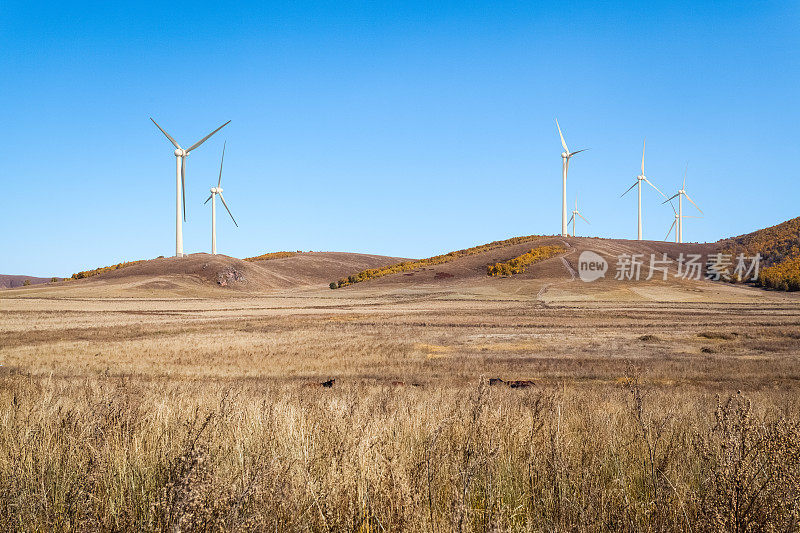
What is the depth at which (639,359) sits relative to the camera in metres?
24.3

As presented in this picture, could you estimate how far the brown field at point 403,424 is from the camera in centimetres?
423

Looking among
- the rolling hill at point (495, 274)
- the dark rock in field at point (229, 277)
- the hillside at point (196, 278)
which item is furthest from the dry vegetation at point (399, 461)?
the dark rock in field at point (229, 277)

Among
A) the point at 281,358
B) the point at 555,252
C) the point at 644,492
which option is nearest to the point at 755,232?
the point at 555,252

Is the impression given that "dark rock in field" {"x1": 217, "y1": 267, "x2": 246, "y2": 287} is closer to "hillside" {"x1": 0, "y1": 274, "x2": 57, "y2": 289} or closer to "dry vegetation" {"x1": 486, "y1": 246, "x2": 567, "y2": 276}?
"dry vegetation" {"x1": 486, "y1": 246, "x2": 567, "y2": 276}

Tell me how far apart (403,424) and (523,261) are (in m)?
107

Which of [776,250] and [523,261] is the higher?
[776,250]

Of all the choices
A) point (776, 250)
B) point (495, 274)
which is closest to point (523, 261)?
point (495, 274)

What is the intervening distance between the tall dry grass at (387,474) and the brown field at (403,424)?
1.6 inches

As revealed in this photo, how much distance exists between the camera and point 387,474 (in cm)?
460

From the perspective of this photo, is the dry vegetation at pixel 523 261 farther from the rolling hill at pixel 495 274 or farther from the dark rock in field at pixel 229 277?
the dark rock in field at pixel 229 277

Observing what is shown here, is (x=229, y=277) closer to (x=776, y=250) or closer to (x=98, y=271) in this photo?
(x=98, y=271)

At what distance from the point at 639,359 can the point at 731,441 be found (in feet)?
72.3

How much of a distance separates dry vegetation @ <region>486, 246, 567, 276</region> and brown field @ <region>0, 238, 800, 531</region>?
5294 centimetres

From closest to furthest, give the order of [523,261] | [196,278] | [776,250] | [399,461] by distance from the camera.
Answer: [399,461]
[523,261]
[196,278]
[776,250]
